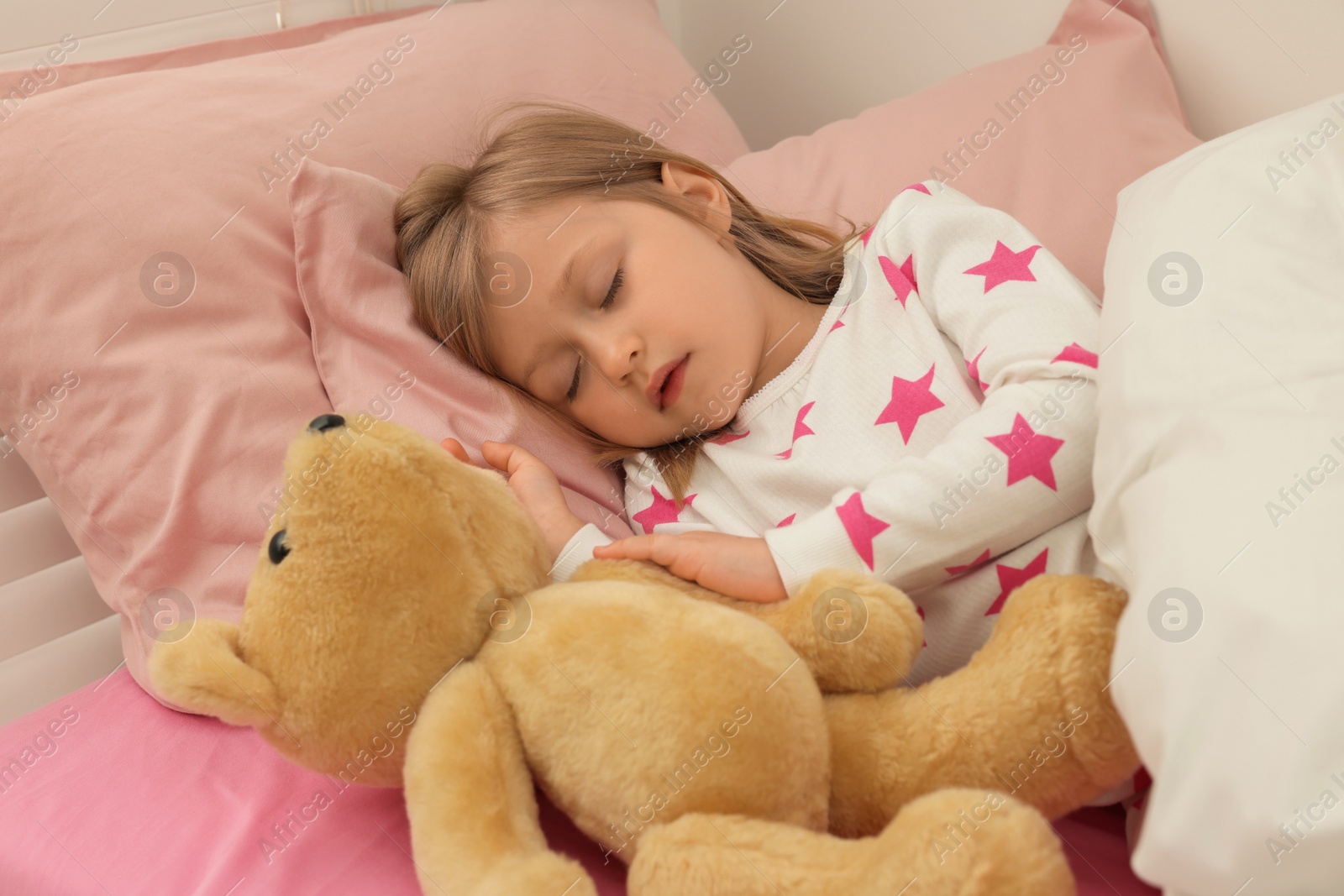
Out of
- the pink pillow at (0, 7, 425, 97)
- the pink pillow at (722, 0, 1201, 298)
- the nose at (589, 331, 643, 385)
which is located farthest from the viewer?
the pink pillow at (722, 0, 1201, 298)

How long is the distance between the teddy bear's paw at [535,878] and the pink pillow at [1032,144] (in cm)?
87

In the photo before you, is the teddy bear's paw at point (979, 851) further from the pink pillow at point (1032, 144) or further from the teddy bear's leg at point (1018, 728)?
the pink pillow at point (1032, 144)

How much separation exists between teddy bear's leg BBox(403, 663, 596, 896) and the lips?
417 millimetres

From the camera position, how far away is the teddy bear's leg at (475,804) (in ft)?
1.69


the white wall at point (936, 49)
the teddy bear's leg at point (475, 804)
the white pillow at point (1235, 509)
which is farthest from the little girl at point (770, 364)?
the white wall at point (936, 49)

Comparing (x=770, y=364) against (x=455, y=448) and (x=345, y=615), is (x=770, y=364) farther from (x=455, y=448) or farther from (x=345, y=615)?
(x=345, y=615)

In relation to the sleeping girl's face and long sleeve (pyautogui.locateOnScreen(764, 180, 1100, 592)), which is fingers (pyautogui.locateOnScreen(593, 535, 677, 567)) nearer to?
long sleeve (pyautogui.locateOnScreen(764, 180, 1100, 592))

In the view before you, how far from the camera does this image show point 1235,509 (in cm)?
52

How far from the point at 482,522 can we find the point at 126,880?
383 mm

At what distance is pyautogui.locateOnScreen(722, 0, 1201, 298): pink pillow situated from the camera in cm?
A: 115

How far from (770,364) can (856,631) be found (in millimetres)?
471

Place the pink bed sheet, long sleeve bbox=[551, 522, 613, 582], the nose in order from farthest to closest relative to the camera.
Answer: the nose → long sleeve bbox=[551, 522, 613, 582] → the pink bed sheet

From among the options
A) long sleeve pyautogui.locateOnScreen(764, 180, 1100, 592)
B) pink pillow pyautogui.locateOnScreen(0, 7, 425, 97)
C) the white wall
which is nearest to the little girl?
long sleeve pyautogui.locateOnScreen(764, 180, 1100, 592)

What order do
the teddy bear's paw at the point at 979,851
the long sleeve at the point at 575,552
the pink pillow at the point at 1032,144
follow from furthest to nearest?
1. the pink pillow at the point at 1032,144
2. the long sleeve at the point at 575,552
3. the teddy bear's paw at the point at 979,851
